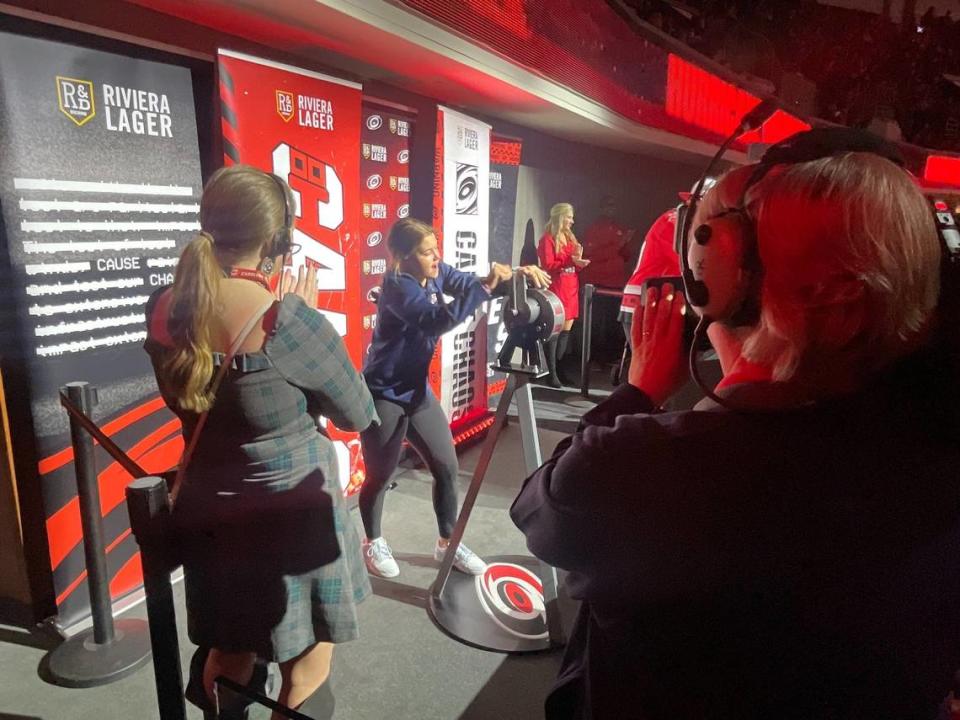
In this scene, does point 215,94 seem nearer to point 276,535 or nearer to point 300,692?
point 276,535

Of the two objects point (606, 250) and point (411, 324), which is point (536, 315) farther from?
point (606, 250)

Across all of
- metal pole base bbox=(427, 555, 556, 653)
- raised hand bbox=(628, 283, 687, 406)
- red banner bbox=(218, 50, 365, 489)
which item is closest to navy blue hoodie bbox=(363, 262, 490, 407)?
red banner bbox=(218, 50, 365, 489)

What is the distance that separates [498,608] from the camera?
256 centimetres

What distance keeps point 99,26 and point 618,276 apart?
15.1 ft

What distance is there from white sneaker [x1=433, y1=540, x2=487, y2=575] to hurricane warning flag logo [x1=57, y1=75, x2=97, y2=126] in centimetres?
198

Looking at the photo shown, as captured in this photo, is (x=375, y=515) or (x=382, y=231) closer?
→ (x=375, y=515)

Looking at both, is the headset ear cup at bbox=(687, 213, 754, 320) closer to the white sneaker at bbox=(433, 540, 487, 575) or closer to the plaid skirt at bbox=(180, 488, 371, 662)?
the plaid skirt at bbox=(180, 488, 371, 662)

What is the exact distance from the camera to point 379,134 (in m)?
3.26

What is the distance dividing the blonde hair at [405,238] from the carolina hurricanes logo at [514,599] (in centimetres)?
132

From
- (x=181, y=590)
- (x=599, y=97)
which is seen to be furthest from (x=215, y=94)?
(x=599, y=97)

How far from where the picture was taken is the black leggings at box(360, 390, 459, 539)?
8.29 ft

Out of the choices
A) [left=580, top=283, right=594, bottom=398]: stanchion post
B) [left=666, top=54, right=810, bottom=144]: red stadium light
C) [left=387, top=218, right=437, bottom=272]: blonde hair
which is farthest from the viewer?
[left=666, top=54, right=810, bottom=144]: red stadium light

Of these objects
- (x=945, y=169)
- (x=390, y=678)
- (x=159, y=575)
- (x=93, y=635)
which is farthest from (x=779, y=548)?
(x=945, y=169)

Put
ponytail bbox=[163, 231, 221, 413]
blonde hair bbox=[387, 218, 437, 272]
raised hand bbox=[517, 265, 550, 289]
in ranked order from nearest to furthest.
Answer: ponytail bbox=[163, 231, 221, 413]
raised hand bbox=[517, 265, 550, 289]
blonde hair bbox=[387, 218, 437, 272]
